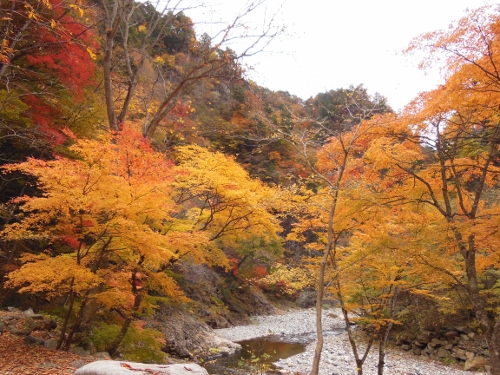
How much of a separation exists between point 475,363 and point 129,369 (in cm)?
1421

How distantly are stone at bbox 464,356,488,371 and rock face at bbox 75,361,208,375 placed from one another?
12848 millimetres

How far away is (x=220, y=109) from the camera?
33.6 metres

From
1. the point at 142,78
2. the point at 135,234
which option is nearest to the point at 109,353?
the point at 135,234

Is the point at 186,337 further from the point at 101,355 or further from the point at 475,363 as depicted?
the point at 475,363

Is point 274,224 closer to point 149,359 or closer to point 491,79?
point 149,359

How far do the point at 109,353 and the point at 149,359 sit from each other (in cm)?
113

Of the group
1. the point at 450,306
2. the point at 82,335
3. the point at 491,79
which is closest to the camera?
the point at 491,79

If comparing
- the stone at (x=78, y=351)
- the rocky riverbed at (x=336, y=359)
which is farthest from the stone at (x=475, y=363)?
the stone at (x=78, y=351)

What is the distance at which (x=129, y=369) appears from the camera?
4.77 metres

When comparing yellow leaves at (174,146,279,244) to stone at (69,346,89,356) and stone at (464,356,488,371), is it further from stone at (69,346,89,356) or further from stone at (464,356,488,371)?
stone at (464,356,488,371)

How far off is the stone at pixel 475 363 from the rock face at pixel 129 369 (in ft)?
42.2

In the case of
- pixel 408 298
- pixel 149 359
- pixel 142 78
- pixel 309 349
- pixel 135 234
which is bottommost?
pixel 309 349

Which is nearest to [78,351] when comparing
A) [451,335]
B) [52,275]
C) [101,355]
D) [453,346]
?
[101,355]

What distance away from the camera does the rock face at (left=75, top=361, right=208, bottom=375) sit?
4508 mm
